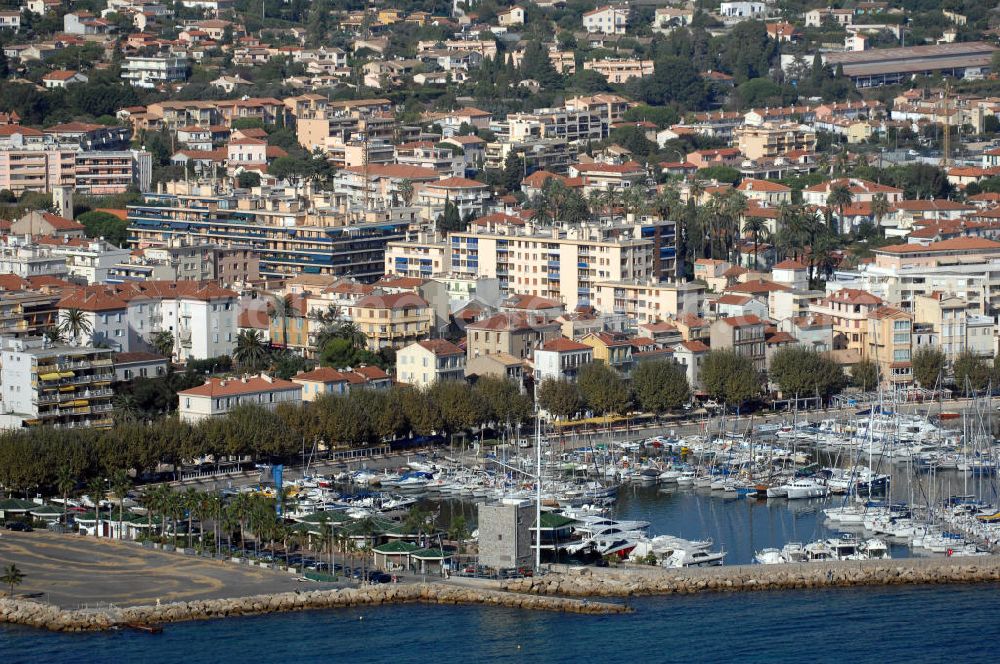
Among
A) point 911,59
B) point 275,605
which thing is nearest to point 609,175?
point 911,59

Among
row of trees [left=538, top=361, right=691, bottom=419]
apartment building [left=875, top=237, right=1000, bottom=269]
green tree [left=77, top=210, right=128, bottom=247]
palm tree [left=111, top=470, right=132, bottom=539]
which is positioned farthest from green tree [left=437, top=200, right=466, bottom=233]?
palm tree [left=111, top=470, right=132, bottom=539]

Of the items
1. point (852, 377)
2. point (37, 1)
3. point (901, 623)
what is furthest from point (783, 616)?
point (37, 1)

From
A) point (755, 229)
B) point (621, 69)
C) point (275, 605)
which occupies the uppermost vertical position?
point (621, 69)

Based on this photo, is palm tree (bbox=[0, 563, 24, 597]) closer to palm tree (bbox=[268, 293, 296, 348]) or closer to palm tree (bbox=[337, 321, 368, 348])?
palm tree (bbox=[337, 321, 368, 348])

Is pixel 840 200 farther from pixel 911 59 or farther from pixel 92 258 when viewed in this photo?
pixel 911 59

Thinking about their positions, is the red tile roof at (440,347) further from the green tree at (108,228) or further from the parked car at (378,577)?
the green tree at (108,228)
